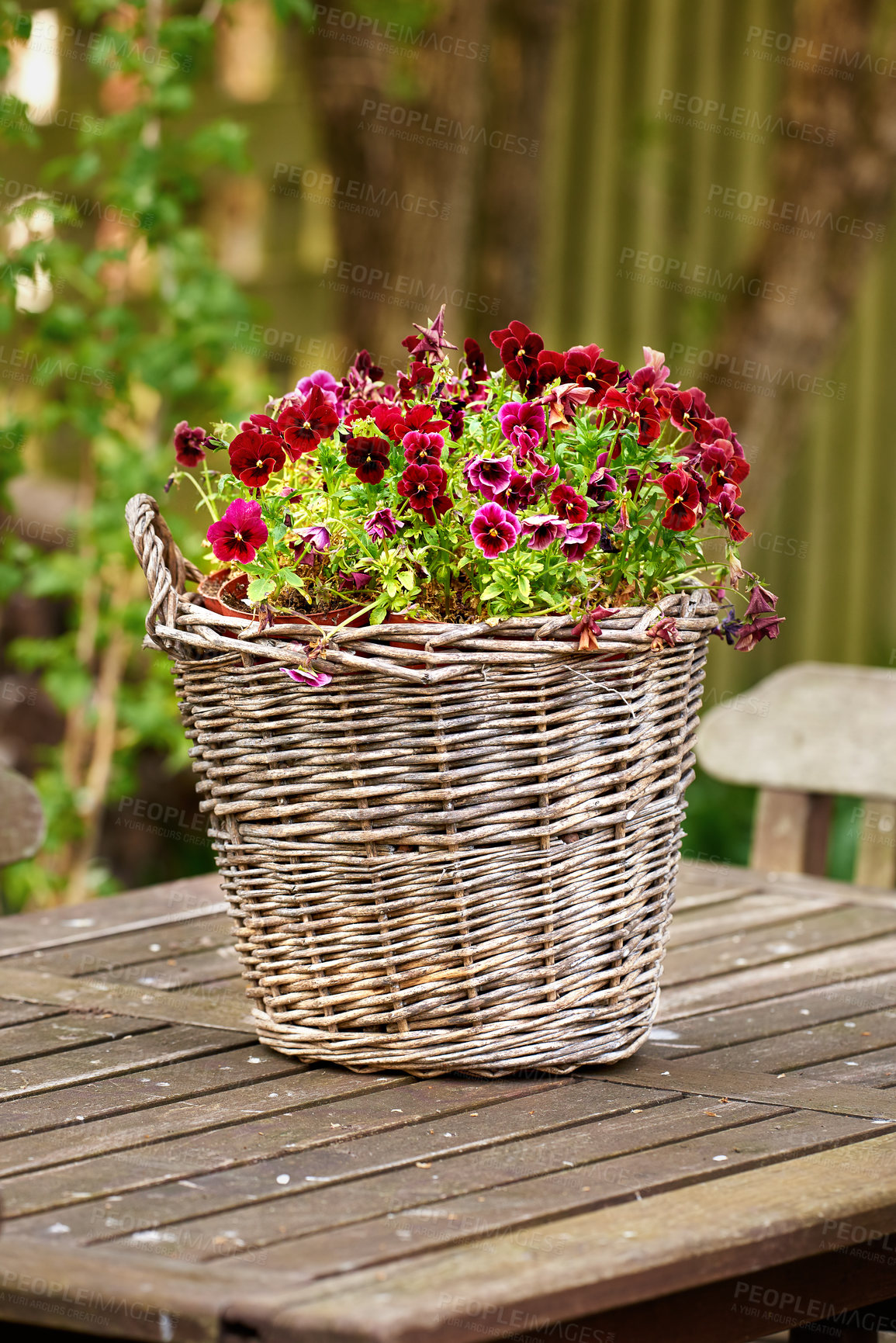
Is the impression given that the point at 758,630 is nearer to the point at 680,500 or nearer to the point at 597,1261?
the point at 680,500

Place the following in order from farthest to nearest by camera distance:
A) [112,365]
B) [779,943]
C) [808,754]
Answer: [112,365] → [808,754] → [779,943]

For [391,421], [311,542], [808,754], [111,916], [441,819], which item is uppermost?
[391,421]

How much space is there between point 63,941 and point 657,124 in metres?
3.79

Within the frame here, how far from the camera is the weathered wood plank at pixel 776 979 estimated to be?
177 centimetres

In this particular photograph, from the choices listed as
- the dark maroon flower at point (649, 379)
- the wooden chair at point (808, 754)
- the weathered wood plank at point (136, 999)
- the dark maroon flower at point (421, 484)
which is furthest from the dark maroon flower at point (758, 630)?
the wooden chair at point (808, 754)

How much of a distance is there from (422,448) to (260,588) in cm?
17

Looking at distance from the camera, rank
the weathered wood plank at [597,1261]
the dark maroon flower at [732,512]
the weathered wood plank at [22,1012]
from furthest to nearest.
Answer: the weathered wood plank at [22,1012], the dark maroon flower at [732,512], the weathered wood plank at [597,1261]

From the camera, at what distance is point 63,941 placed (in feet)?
6.42

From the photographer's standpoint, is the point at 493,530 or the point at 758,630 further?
the point at 758,630

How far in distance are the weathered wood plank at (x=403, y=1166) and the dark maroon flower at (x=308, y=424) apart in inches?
22.5

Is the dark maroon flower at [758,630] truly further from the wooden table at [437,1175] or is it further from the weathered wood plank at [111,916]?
the weathered wood plank at [111,916]

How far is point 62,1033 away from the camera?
1.60 m

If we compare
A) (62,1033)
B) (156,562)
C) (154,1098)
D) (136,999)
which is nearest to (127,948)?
(136,999)

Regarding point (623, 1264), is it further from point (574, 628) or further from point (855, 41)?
point (855, 41)
